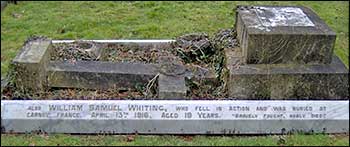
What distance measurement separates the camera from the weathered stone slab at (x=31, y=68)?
15.3ft

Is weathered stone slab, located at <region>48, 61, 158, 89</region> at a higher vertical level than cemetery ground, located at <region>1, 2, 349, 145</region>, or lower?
higher

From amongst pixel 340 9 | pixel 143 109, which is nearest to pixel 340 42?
pixel 340 9

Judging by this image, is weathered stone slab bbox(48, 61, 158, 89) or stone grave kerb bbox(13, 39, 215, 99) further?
weathered stone slab bbox(48, 61, 158, 89)

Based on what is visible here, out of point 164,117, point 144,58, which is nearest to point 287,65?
point 164,117

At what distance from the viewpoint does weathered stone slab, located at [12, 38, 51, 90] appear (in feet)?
15.3

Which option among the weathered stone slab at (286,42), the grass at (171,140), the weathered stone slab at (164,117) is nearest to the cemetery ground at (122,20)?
the weathered stone slab at (286,42)

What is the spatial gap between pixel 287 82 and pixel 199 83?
2.53 ft

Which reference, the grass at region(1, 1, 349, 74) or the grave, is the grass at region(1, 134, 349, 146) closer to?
the grave

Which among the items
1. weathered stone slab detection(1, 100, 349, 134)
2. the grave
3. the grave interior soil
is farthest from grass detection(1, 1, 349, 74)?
weathered stone slab detection(1, 100, 349, 134)

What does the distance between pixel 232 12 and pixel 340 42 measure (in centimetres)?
197

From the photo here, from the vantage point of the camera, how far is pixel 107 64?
5062 mm

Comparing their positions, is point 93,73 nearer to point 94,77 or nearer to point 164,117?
point 94,77

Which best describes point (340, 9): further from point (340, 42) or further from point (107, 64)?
point (107, 64)

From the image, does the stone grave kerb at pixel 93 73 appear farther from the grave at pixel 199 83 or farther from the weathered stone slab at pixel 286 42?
the weathered stone slab at pixel 286 42
